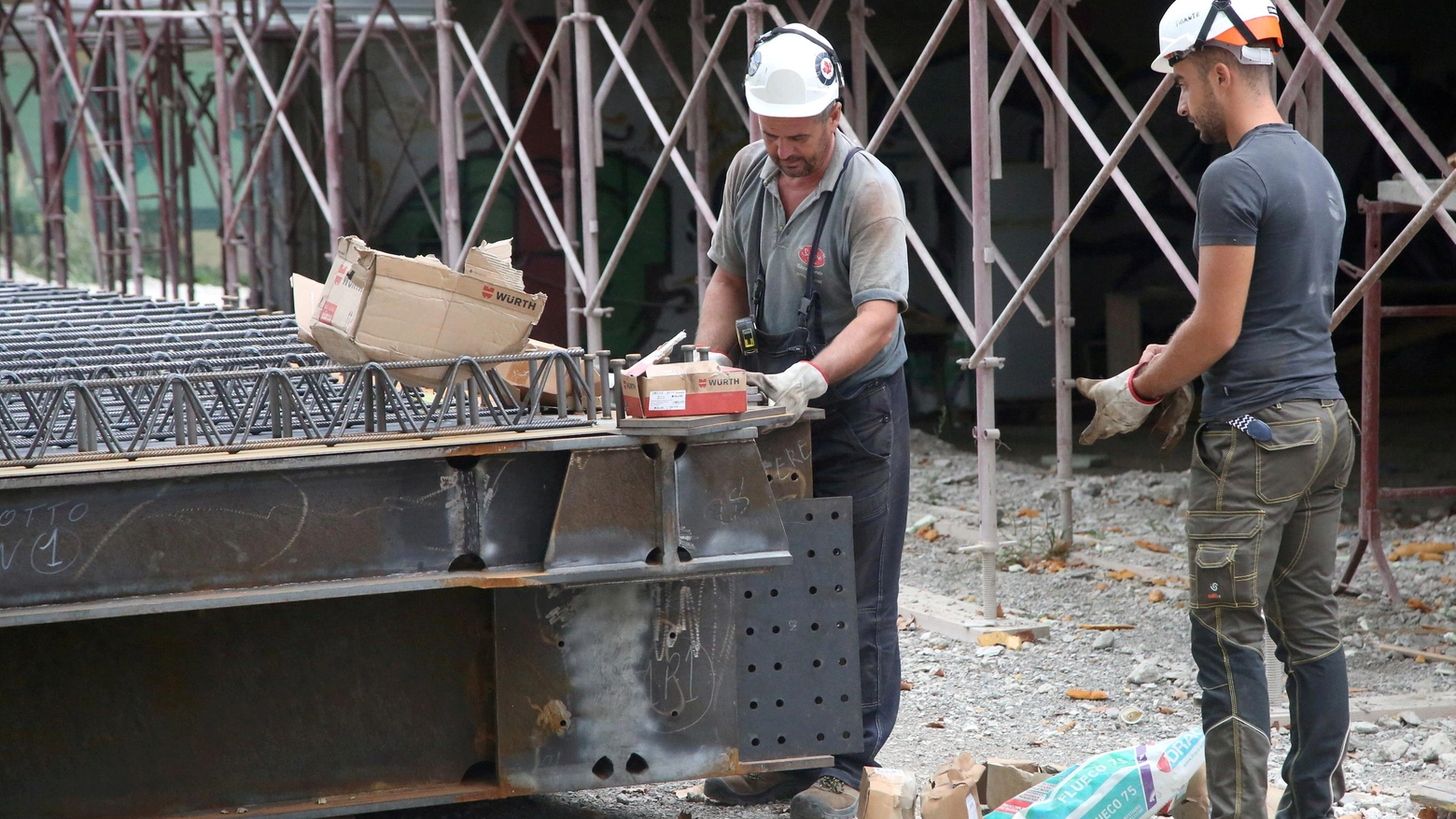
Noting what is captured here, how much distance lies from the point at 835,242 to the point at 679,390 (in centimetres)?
89

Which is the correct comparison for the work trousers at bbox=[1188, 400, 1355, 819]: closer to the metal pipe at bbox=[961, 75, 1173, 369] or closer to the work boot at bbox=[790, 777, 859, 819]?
the work boot at bbox=[790, 777, 859, 819]

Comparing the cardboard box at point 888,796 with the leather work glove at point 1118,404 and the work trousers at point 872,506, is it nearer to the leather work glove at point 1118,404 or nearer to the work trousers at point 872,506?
the work trousers at point 872,506

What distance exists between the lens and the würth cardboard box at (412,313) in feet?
11.0

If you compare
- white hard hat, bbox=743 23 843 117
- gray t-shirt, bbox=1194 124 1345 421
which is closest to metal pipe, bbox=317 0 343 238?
white hard hat, bbox=743 23 843 117

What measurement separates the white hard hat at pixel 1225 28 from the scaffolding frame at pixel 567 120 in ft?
4.07

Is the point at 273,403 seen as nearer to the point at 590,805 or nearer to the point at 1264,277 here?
the point at 590,805

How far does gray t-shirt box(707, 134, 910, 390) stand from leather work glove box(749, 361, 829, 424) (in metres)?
0.32

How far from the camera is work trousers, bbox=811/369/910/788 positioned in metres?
3.85

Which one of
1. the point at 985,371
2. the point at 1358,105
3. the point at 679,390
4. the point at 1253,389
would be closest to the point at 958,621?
the point at 985,371

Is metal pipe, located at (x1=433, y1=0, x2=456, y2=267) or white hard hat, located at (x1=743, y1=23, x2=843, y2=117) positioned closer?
white hard hat, located at (x1=743, y1=23, x2=843, y2=117)

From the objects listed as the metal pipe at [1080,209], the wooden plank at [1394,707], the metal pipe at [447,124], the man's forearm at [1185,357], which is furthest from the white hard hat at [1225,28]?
the metal pipe at [447,124]

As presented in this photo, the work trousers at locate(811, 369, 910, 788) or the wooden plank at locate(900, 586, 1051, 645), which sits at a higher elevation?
the work trousers at locate(811, 369, 910, 788)

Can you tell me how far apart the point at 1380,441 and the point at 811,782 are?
8.51 metres

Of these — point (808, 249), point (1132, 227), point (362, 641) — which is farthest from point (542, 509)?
point (1132, 227)
